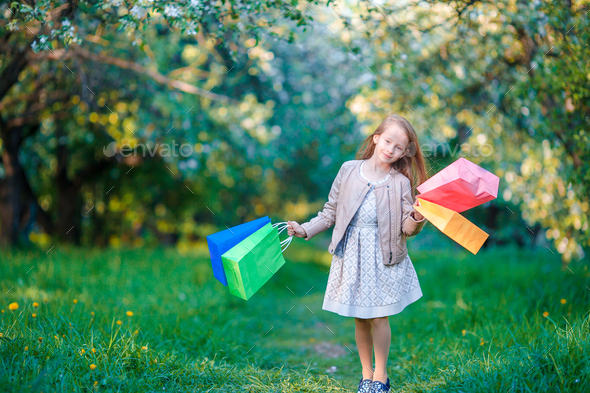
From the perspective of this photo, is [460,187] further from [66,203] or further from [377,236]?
[66,203]

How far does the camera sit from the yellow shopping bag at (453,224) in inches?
93.7

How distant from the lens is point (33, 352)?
96.3 inches

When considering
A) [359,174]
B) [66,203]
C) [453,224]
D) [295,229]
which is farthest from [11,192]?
[453,224]

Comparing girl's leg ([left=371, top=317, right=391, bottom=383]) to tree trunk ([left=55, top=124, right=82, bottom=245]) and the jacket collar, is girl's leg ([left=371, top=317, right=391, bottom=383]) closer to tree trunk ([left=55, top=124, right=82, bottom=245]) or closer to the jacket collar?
the jacket collar

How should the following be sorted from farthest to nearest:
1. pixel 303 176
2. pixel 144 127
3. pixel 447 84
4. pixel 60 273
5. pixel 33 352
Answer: pixel 303 176 → pixel 144 127 → pixel 447 84 → pixel 60 273 → pixel 33 352

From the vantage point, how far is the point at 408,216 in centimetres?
255

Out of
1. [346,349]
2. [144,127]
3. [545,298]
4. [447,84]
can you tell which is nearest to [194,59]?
[144,127]

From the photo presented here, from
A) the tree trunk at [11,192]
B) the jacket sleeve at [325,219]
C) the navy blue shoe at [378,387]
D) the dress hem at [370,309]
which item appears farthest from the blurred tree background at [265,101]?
the navy blue shoe at [378,387]

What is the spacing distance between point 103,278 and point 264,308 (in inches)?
70.5

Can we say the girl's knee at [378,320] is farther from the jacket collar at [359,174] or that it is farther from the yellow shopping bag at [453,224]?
the jacket collar at [359,174]

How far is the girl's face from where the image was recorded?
256 cm

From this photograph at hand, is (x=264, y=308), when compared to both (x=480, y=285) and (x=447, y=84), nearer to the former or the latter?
(x=480, y=285)

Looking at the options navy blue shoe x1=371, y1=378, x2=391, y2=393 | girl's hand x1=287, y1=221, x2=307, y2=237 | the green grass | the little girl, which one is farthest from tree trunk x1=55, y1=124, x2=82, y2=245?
navy blue shoe x1=371, y1=378, x2=391, y2=393

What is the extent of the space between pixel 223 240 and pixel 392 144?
1.14 m
